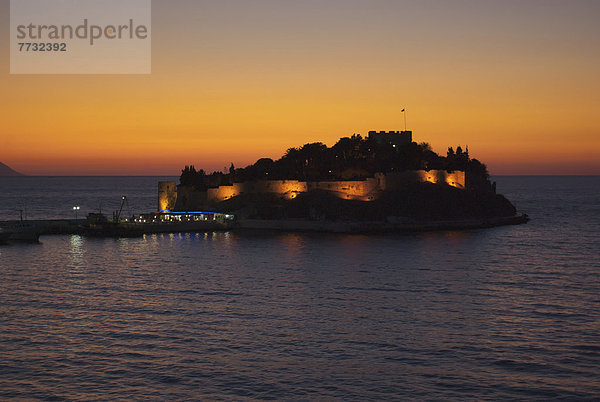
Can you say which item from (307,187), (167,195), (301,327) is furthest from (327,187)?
(301,327)

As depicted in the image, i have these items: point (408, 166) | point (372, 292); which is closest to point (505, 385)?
point (372, 292)

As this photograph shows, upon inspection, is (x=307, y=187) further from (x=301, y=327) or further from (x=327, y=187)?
(x=301, y=327)

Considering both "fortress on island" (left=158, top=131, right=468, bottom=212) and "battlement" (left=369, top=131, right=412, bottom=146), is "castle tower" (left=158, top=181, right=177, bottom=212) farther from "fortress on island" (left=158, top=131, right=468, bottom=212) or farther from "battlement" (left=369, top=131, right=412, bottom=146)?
"battlement" (left=369, top=131, right=412, bottom=146)

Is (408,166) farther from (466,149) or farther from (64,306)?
(64,306)

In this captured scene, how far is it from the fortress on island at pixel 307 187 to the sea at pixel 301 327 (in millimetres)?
35047

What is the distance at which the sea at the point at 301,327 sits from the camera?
75.8 feet

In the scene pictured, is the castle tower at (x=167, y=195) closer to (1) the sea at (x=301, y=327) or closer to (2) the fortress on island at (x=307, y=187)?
(2) the fortress on island at (x=307, y=187)

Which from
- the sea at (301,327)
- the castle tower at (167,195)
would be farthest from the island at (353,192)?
the sea at (301,327)

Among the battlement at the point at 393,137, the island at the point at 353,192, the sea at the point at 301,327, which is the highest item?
the battlement at the point at 393,137

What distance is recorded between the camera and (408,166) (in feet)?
333

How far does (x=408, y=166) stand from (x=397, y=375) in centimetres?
7942

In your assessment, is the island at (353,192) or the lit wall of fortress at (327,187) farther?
the lit wall of fortress at (327,187)

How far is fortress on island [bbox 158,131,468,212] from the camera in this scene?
94.5 meters

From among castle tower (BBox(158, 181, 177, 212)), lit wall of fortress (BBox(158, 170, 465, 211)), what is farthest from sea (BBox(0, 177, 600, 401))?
castle tower (BBox(158, 181, 177, 212))
